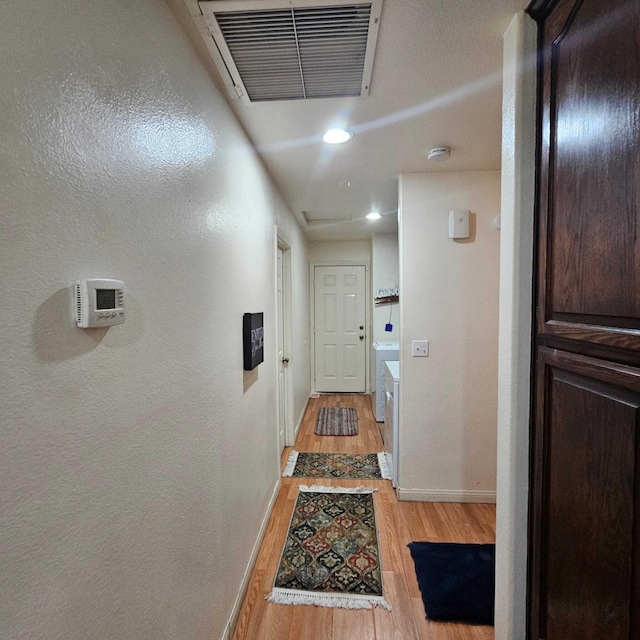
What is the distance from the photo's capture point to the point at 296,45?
1126 millimetres

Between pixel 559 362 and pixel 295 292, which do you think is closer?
pixel 559 362

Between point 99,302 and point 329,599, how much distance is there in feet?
5.57

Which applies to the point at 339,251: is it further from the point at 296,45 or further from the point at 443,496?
the point at 296,45

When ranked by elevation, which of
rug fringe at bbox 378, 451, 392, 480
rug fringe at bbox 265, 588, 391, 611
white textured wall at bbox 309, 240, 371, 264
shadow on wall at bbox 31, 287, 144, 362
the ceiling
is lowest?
rug fringe at bbox 265, 588, 391, 611

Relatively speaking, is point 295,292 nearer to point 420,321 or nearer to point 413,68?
point 420,321

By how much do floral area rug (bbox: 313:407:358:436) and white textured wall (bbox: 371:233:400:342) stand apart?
3.51 ft

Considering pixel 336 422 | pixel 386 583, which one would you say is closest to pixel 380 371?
pixel 336 422

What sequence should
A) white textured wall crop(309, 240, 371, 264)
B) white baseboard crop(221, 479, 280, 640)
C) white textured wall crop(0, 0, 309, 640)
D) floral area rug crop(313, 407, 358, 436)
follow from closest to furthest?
white textured wall crop(0, 0, 309, 640)
white baseboard crop(221, 479, 280, 640)
floral area rug crop(313, 407, 358, 436)
white textured wall crop(309, 240, 371, 264)

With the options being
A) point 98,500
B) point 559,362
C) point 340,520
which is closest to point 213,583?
point 98,500

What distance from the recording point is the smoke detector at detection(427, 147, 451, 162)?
1886mm

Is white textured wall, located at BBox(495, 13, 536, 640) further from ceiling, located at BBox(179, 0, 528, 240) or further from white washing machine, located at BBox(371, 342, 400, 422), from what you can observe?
white washing machine, located at BBox(371, 342, 400, 422)

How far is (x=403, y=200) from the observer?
2.29 metres

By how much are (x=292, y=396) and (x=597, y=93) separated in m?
2.93

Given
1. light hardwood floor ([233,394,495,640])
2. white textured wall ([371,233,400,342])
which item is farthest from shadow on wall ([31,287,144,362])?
white textured wall ([371,233,400,342])
